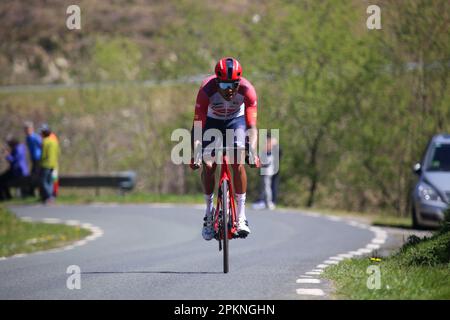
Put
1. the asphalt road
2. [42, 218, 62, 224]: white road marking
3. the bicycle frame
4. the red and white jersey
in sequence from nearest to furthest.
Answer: the asphalt road
the red and white jersey
the bicycle frame
[42, 218, 62, 224]: white road marking

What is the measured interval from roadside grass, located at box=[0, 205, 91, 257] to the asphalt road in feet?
2.25

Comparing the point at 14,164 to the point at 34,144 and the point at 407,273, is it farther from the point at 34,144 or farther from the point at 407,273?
the point at 407,273

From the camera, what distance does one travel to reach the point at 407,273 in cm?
1184

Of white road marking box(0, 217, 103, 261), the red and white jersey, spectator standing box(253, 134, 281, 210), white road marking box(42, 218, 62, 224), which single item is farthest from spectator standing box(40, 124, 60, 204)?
the red and white jersey

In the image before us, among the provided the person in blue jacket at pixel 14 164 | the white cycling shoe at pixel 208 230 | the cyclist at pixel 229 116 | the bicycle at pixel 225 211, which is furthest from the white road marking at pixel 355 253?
the person in blue jacket at pixel 14 164

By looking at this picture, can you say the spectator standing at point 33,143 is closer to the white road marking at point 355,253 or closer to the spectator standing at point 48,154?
the spectator standing at point 48,154

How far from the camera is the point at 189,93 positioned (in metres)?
38.2

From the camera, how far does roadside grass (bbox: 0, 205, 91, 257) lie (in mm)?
20219

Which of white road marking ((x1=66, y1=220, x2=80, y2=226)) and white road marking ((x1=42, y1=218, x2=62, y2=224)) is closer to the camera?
white road marking ((x1=66, y1=220, x2=80, y2=226))

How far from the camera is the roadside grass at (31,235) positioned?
20.2 meters

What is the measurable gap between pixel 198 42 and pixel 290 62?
140 inches

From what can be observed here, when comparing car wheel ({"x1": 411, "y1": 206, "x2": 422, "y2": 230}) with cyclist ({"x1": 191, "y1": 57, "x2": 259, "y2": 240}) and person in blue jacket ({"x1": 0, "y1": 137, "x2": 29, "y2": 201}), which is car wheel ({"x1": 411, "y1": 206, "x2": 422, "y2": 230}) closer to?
cyclist ({"x1": 191, "y1": 57, "x2": 259, "y2": 240})

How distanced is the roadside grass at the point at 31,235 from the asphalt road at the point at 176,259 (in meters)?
0.69
